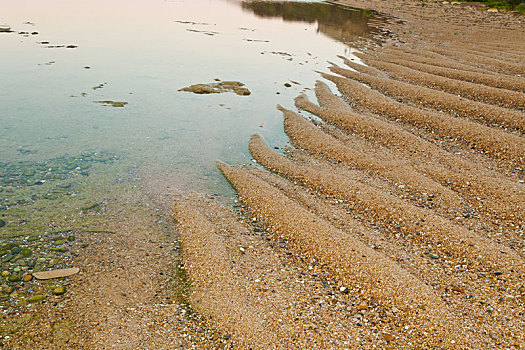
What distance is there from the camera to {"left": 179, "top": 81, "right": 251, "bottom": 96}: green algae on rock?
19.2 metres

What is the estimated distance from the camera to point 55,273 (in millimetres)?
7156

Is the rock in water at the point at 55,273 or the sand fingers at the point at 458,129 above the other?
the sand fingers at the point at 458,129

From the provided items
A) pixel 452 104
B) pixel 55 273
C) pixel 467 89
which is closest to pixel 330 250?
pixel 55 273

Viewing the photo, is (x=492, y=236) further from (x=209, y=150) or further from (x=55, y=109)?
(x=55, y=109)

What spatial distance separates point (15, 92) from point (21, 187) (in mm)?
9161

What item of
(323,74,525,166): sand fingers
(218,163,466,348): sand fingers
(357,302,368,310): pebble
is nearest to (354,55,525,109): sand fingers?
(323,74,525,166): sand fingers

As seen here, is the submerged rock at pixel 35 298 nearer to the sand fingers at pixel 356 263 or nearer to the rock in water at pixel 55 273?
the rock in water at pixel 55 273

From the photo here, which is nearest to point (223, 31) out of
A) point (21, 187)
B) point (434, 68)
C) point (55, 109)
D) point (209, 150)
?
point (434, 68)

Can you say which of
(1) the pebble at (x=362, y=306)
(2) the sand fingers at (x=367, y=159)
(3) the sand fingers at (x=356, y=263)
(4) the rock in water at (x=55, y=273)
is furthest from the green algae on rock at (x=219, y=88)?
(1) the pebble at (x=362, y=306)

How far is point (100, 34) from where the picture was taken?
101ft

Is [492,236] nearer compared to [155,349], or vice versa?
[155,349]

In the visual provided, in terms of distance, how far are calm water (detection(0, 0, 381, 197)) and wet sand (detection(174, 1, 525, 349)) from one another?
75.8 inches

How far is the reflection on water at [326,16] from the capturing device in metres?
38.1

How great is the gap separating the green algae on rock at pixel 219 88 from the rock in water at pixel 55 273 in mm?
13260
